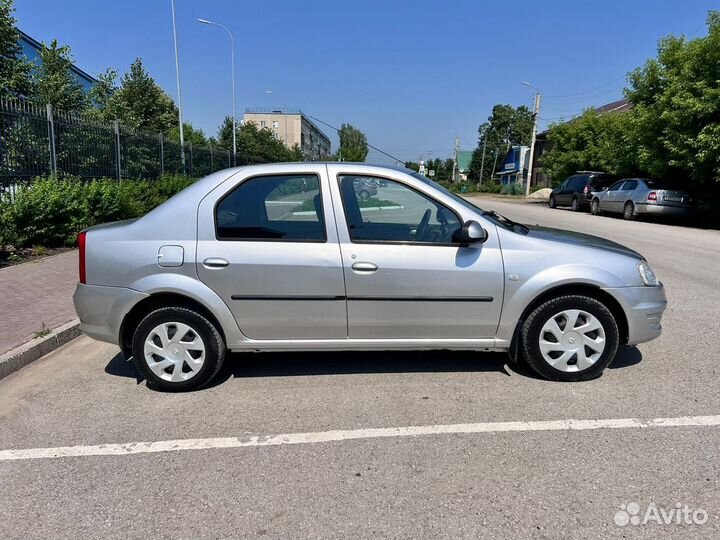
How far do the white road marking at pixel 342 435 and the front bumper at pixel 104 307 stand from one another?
0.98m

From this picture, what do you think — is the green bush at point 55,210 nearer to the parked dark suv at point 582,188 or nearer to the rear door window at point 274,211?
the rear door window at point 274,211

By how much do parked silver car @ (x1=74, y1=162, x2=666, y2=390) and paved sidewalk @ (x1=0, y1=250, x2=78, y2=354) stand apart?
1.56 m

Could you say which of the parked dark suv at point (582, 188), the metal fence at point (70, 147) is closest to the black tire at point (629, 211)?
the parked dark suv at point (582, 188)

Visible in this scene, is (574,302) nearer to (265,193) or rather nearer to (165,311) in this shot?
(265,193)

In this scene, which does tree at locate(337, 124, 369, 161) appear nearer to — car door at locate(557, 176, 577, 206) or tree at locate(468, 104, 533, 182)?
tree at locate(468, 104, 533, 182)

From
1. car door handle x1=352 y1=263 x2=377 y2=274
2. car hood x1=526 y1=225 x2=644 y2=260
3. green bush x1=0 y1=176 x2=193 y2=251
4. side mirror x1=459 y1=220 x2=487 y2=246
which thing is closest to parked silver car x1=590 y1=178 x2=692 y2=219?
car hood x1=526 y1=225 x2=644 y2=260

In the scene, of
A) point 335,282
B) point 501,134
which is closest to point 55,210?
point 335,282

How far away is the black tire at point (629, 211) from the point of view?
62.6 feet

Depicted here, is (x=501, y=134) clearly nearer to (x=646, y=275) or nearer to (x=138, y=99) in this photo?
(x=138, y=99)

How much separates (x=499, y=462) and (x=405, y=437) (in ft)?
1.97

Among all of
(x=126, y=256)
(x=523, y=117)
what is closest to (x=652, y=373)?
(x=126, y=256)

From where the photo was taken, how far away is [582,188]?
77.3 ft

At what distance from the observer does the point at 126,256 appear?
3840mm

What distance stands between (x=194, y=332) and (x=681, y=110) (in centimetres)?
1843
